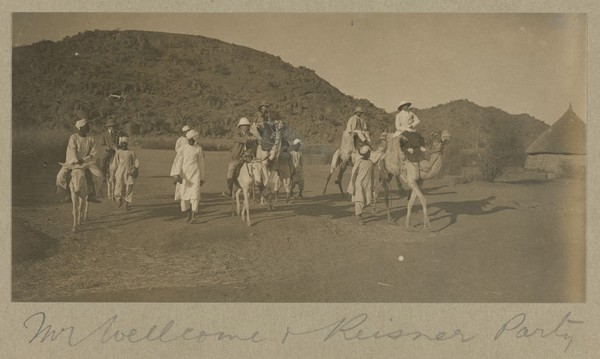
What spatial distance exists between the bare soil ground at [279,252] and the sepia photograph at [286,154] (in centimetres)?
2

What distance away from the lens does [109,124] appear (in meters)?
5.93

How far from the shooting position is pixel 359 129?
621 centimetres

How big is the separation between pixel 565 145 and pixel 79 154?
5219mm

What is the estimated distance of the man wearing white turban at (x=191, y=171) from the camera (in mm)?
5777

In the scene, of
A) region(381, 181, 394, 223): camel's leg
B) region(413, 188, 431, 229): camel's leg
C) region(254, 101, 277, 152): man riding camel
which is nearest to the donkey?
region(254, 101, 277, 152): man riding camel

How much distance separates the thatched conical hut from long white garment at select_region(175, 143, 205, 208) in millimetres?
3756

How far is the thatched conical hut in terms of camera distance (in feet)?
18.7

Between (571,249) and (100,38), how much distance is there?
216 inches

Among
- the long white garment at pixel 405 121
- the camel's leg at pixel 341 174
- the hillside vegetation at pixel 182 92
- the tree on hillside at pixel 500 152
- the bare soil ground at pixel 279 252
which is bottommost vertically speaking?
the bare soil ground at pixel 279 252
